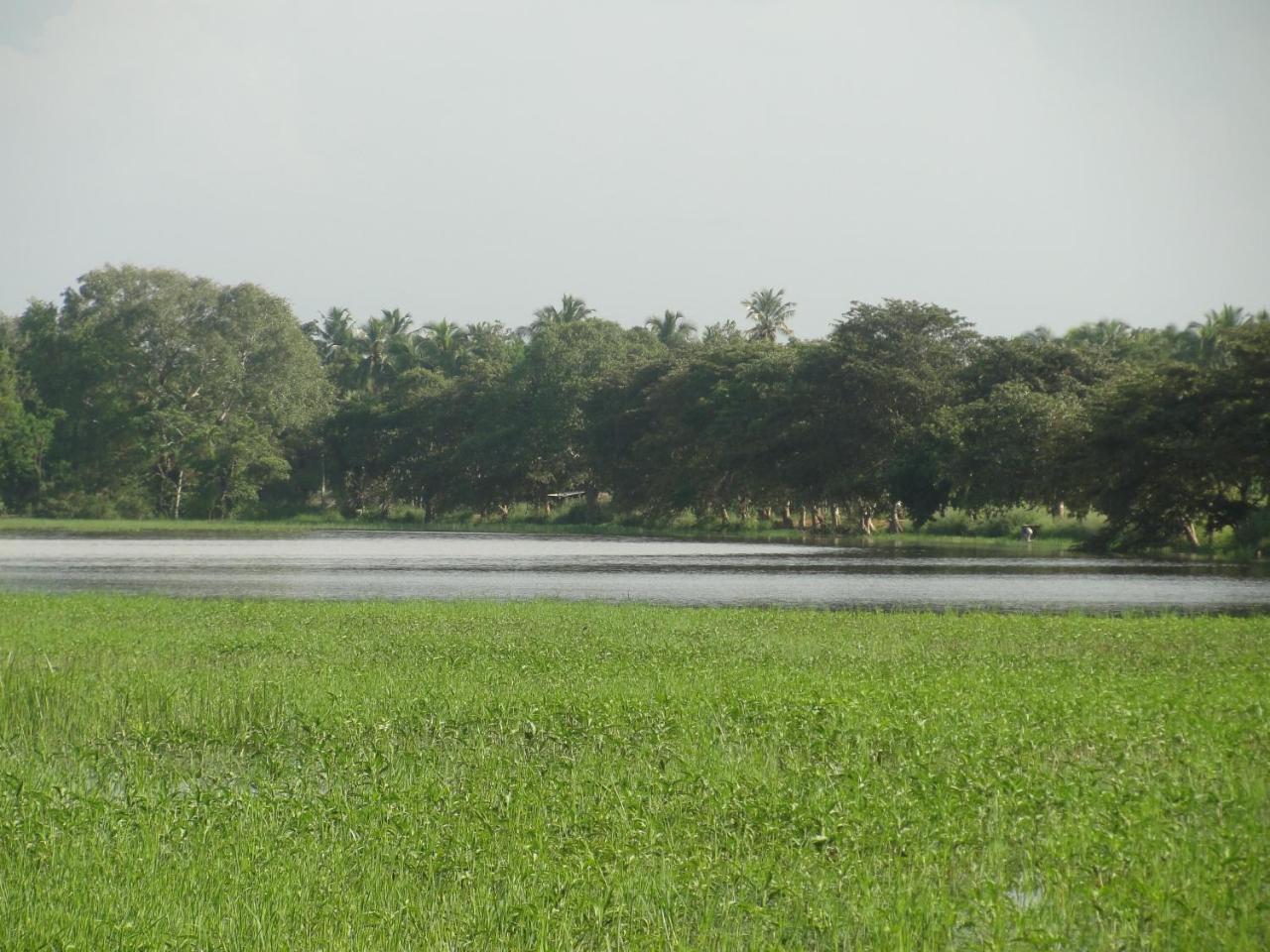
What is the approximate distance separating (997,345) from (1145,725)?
2164 inches

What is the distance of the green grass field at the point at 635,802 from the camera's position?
24.7 ft

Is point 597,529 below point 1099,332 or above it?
below

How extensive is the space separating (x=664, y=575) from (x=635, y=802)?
3062 centimetres

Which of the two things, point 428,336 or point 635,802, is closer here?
point 635,802

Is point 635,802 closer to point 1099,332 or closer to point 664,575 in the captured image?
point 664,575

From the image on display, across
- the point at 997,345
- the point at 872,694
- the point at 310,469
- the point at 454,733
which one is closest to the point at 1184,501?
the point at 997,345

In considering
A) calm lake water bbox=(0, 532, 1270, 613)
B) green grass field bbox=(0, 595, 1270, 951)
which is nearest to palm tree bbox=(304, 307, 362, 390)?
calm lake water bbox=(0, 532, 1270, 613)

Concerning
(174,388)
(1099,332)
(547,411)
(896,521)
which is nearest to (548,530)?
(547,411)

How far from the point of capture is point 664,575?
133 feet

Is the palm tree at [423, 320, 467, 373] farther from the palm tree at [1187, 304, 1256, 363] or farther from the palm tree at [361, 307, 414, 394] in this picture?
the palm tree at [1187, 304, 1256, 363]

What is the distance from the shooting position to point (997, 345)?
64.9 metres

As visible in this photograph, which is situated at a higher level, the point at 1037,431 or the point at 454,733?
the point at 1037,431

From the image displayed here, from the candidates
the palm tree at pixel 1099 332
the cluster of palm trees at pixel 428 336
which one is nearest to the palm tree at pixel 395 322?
the cluster of palm trees at pixel 428 336

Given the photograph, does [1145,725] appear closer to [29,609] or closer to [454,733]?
[454,733]
